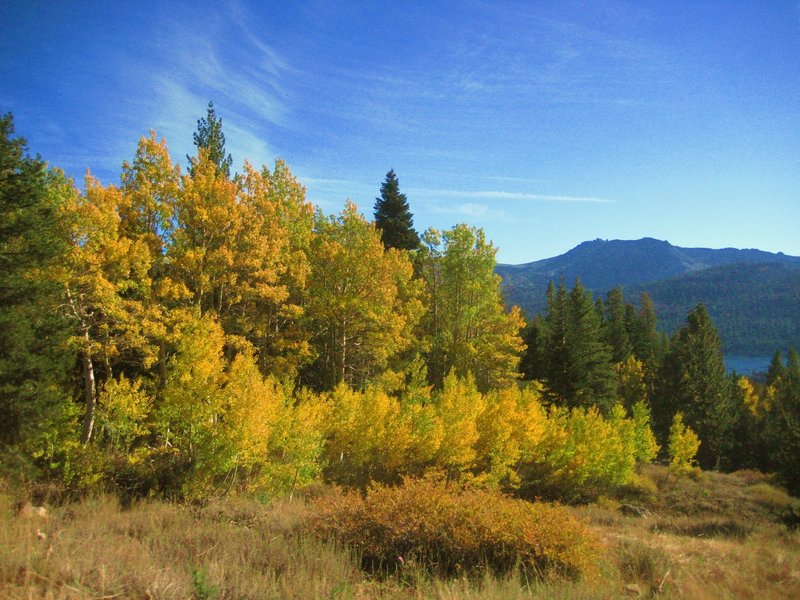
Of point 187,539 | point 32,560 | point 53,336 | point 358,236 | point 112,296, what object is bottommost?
point 187,539

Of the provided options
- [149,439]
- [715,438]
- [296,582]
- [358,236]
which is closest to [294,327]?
[358,236]

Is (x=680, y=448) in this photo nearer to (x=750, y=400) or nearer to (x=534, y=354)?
(x=534, y=354)

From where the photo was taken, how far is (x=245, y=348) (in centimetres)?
1977

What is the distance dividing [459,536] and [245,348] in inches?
554

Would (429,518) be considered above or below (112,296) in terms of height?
below

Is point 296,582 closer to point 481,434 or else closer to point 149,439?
point 149,439

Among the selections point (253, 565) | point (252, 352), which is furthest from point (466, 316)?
point (253, 565)

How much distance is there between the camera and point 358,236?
77.6 feet

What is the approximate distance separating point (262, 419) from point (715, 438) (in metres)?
44.1

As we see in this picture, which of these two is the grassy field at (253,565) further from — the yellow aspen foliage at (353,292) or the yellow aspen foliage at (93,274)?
the yellow aspen foliage at (353,292)

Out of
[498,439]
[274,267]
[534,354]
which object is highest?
[274,267]

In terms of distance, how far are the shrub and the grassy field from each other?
0.24 meters

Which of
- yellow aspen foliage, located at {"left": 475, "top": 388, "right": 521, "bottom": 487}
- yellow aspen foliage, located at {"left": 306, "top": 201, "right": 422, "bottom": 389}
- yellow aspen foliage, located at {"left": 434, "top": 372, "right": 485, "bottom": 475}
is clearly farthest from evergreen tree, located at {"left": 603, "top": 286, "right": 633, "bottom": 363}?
yellow aspen foliage, located at {"left": 434, "top": 372, "right": 485, "bottom": 475}

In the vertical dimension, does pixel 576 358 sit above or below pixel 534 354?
above
